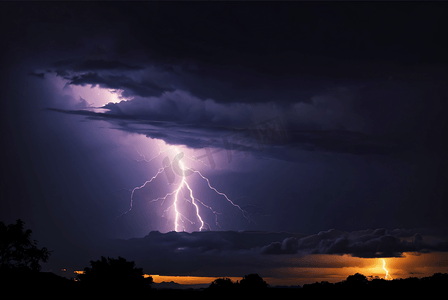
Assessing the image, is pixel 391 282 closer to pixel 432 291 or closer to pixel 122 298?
pixel 432 291

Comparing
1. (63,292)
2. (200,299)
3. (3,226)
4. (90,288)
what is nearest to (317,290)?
(200,299)

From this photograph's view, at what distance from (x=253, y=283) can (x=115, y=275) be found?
1993 centimetres

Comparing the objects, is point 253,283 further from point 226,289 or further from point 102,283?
point 102,283

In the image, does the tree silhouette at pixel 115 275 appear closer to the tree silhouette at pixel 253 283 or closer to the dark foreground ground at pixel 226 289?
the dark foreground ground at pixel 226 289

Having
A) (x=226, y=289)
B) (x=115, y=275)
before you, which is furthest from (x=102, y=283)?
(x=226, y=289)

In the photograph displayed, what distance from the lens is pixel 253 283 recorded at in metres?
54.0

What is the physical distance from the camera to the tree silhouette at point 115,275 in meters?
40.4

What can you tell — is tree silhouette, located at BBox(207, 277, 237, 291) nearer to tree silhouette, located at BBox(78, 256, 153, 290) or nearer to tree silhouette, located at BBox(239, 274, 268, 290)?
tree silhouette, located at BBox(239, 274, 268, 290)

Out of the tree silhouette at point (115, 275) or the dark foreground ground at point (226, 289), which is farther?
the tree silhouette at point (115, 275)

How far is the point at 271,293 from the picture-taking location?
5481 cm

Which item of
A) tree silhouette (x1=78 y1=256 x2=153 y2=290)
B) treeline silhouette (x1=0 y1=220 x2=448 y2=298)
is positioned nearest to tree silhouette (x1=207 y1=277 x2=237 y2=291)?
treeline silhouette (x1=0 y1=220 x2=448 y2=298)

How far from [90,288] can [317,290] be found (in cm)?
3395

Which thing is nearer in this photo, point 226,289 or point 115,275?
point 115,275

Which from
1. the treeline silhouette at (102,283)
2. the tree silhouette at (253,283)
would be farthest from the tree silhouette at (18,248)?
the tree silhouette at (253,283)
